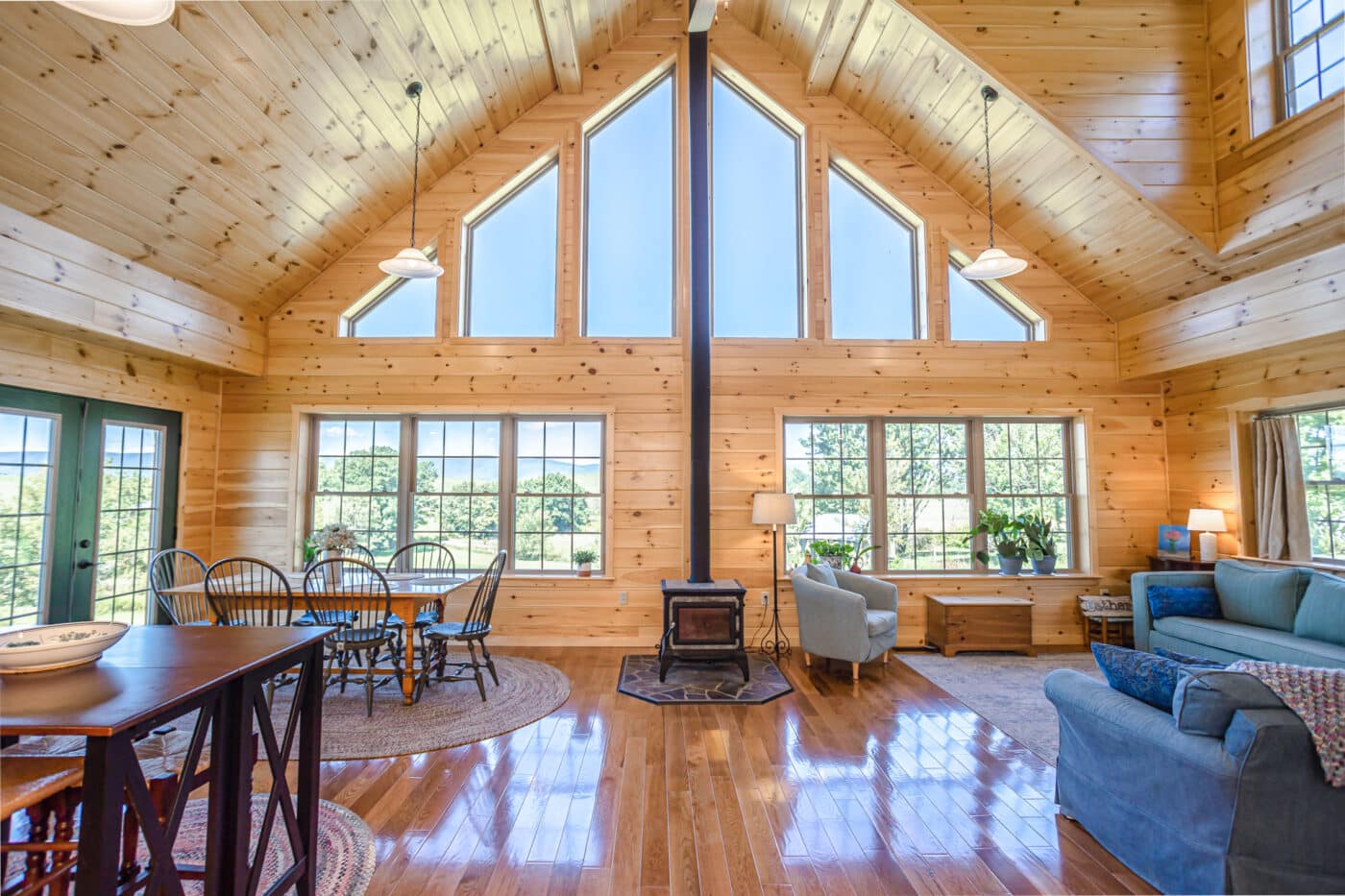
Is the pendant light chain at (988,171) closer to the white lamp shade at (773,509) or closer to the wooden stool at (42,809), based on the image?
the white lamp shade at (773,509)

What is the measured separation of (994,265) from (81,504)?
6798mm

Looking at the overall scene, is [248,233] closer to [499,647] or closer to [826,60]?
[499,647]

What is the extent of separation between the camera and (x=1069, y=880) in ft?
7.24

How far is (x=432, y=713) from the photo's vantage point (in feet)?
12.6

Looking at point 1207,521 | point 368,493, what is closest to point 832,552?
point 1207,521

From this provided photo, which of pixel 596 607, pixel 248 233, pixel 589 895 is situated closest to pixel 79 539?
pixel 248 233

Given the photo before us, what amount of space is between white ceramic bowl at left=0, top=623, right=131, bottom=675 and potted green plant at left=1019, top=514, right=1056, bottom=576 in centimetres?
620

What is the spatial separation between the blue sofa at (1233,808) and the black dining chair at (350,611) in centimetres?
382

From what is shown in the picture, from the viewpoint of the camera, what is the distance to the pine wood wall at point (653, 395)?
560 centimetres

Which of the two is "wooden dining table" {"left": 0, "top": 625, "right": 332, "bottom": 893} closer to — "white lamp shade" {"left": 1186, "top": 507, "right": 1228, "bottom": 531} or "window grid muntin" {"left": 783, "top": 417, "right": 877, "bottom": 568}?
"window grid muntin" {"left": 783, "top": 417, "right": 877, "bottom": 568}

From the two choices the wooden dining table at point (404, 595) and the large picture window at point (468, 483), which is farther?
the large picture window at point (468, 483)

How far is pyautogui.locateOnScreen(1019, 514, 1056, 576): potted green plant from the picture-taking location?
18.4 ft

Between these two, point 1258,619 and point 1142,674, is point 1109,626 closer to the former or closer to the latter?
point 1258,619

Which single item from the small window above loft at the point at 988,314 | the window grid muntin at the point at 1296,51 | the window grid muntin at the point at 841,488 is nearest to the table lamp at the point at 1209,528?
the small window above loft at the point at 988,314
